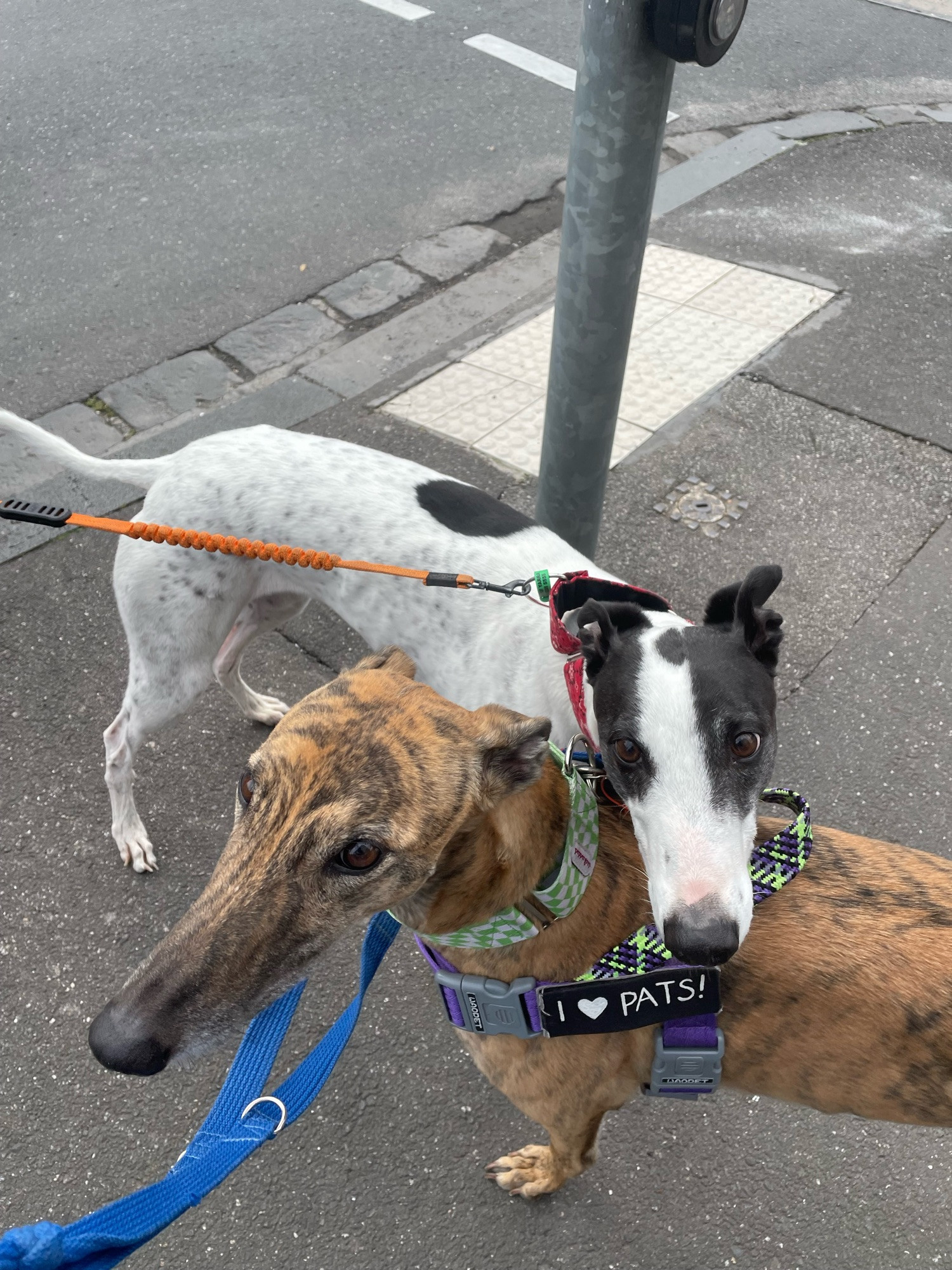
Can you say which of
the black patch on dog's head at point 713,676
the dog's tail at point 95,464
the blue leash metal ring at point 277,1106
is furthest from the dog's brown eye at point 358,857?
the dog's tail at point 95,464

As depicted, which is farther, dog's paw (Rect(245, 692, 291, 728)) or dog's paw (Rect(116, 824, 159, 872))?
dog's paw (Rect(245, 692, 291, 728))

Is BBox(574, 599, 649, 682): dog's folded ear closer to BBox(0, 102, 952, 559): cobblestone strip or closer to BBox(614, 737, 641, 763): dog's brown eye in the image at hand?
BBox(614, 737, 641, 763): dog's brown eye

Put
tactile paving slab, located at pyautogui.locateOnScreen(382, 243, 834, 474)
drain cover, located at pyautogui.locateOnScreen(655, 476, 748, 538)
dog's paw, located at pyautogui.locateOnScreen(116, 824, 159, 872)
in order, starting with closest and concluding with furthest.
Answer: dog's paw, located at pyautogui.locateOnScreen(116, 824, 159, 872) < drain cover, located at pyautogui.locateOnScreen(655, 476, 748, 538) < tactile paving slab, located at pyautogui.locateOnScreen(382, 243, 834, 474)

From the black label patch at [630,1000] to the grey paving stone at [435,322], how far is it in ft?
12.7

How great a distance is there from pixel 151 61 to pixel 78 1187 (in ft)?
28.5

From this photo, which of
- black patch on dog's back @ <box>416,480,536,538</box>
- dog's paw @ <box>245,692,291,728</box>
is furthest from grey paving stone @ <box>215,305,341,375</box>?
black patch on dog's back @ <box>416,480,536,538</box>

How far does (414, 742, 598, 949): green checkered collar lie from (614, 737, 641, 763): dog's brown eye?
0.18m

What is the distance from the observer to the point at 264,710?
370 centimetres

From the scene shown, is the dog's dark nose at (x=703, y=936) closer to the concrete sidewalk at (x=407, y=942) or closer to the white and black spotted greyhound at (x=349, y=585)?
the white and black spotted greyhound at (x=349, y=585)

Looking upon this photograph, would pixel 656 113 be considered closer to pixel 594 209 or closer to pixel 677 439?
pixel 594 209

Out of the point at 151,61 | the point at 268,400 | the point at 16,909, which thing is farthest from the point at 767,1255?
the point at 151,61

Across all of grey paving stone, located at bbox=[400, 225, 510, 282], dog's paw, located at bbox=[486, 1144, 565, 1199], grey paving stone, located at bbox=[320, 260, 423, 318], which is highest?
grey paving stone, located at bbox=[400, 225, 510, 282]

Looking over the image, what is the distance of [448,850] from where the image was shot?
186cm

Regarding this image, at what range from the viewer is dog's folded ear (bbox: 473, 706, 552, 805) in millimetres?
1818
